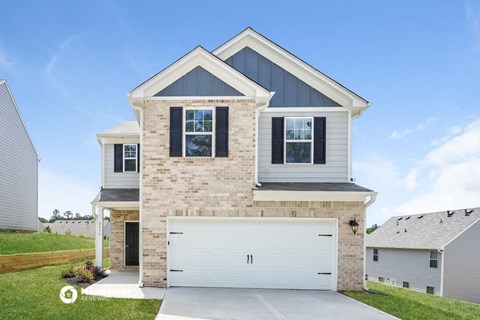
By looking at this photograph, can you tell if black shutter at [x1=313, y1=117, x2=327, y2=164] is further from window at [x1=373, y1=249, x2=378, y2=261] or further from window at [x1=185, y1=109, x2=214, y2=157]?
window at [x1=373, y1=249, x2=378, y2=261]

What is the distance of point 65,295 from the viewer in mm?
8883

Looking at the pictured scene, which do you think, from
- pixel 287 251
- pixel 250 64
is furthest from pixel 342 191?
pixel 250 64

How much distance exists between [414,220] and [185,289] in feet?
82.2

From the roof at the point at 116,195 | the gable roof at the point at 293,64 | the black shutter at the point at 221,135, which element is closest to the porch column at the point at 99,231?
the roof at the point at 116,195

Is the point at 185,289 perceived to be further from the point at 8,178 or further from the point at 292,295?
the point at 8,178

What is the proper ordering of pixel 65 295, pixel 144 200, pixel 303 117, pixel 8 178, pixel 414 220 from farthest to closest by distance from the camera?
pixel 414 220, pixel 8 178, pixel 303 117, pixel 144 200, pixel 65 295

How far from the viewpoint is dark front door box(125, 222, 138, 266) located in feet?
47.6

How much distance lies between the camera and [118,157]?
47.4 ft

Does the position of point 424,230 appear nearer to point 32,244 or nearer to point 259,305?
point 259,305

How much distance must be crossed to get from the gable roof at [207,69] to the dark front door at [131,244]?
5949 millimetres

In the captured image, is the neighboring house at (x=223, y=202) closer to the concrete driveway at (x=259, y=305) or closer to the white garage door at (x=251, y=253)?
the white garage door at (x=251, y=253)

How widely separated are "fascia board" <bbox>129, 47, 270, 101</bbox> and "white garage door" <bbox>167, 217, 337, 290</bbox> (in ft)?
12.3

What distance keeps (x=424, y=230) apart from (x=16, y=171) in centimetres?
2874

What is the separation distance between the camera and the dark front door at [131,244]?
14523 mm
